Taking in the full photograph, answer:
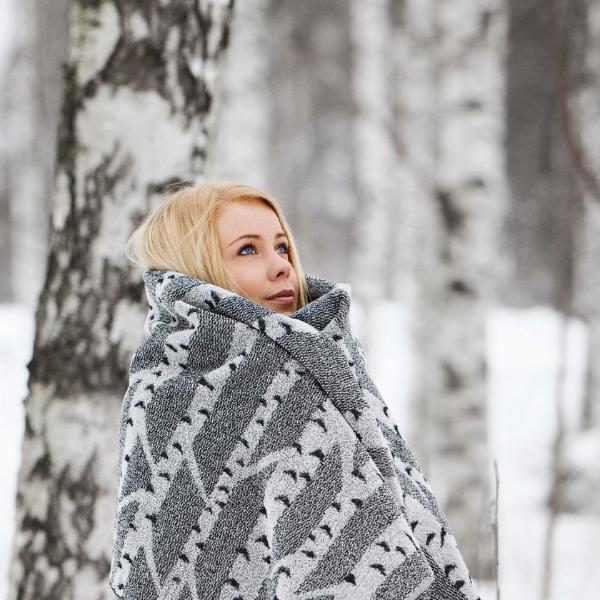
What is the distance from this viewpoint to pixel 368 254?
749 centimetres

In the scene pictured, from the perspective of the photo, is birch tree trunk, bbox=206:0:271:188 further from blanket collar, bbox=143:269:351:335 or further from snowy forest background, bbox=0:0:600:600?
blanket collar, bbox=143:269:351:335

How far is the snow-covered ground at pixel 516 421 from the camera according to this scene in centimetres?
484

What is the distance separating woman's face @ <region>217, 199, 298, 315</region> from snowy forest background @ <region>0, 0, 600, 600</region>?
1.72 ft

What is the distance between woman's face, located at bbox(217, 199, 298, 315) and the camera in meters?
1.56

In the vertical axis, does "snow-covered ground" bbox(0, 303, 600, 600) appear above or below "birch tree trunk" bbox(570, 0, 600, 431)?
below

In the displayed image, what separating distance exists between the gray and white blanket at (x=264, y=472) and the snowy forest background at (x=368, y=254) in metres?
0.41

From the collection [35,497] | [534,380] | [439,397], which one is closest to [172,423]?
[35,497]

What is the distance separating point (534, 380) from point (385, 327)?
3.05m

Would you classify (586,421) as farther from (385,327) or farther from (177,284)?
(177,284)

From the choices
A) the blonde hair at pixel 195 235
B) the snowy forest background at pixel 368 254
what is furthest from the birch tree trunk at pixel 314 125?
the blonde hair at pixel 195 235

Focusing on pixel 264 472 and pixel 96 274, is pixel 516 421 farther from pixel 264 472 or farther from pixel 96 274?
pixel 264 472

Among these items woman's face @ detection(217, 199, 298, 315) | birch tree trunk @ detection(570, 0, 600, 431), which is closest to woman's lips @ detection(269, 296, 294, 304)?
woman's face @ detection(217, 199, 298, 315)

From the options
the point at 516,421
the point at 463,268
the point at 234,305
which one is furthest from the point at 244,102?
the point at 234,305

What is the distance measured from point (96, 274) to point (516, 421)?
7466 mm
